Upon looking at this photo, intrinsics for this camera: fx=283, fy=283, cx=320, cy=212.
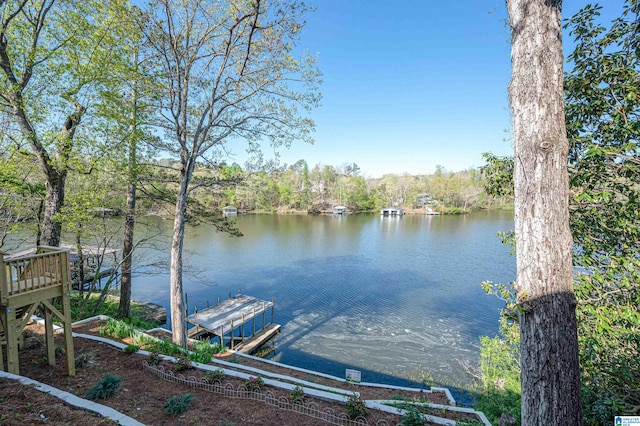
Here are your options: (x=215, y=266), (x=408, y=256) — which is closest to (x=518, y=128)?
(x=215, y=266)

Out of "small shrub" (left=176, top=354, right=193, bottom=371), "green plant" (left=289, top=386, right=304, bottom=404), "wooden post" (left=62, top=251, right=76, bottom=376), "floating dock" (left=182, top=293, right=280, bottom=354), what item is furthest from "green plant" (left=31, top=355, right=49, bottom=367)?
"floating dock" (left=182, top=293, right=280, bottom=354)

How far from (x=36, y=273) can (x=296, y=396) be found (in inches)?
169

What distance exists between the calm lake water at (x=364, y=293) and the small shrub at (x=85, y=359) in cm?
435

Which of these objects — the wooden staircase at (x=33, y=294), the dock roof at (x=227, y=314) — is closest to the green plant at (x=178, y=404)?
the wooden staircase at (x=33, y=294)

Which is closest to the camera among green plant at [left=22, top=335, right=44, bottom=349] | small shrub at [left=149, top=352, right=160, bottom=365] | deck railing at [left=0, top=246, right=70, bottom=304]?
deck railing at [left=0, top=246, right=70, bottom=304]

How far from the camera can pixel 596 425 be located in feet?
12.3

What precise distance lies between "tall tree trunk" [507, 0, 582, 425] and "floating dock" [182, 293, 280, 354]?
928cm

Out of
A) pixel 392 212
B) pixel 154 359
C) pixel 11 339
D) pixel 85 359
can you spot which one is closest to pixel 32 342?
pixel 85 359

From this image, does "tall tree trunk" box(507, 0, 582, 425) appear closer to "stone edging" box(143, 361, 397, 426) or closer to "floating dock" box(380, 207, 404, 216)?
"stone edging" box(143, 361, 397, 426)

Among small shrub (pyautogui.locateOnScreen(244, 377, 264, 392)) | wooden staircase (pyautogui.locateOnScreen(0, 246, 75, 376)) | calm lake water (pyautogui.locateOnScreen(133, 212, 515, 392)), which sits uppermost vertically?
wooden staircase (pyautogui.locateOnScreen(0, 246, 75, 376))

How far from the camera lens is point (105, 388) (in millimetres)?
3900

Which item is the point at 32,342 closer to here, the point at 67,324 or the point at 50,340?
the point at 50,340

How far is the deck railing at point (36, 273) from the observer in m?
3.94

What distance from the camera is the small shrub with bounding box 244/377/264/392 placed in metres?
4.08
